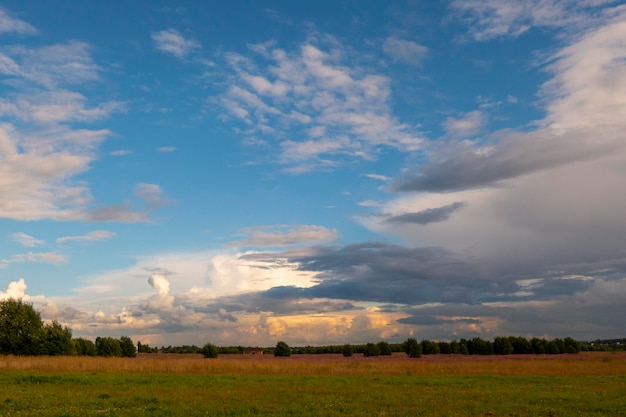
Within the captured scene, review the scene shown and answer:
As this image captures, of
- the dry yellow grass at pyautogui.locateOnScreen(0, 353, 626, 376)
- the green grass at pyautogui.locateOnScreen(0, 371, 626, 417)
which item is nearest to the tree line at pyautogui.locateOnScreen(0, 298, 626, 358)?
the dry yellow grass at pyautogui.locateOnScreen(0, 353, 626, 376)

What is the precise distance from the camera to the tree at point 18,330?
73938 millimetres

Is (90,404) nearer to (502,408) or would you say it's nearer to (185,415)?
(185,415)

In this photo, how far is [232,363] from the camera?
52406mm

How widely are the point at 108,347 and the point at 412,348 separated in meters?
58.6

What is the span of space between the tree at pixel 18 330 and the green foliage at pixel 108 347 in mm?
23626

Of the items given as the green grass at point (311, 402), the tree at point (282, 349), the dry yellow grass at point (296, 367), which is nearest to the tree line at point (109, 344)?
the tree at point (282, 349)

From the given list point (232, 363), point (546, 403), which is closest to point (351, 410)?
point (546, 403)

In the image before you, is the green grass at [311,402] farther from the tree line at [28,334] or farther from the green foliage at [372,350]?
the green foliage at [372,350]

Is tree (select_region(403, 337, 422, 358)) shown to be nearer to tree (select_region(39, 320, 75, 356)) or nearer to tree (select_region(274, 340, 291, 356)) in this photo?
tree (select_region(274, 340, 291, 356))

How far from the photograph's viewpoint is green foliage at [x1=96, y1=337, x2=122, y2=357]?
9775cm

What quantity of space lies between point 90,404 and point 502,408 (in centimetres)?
1866

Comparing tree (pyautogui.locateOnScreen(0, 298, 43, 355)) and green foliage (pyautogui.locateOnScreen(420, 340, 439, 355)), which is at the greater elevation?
tree (pyautogui.locateOnScreen(0, 298, 43, 355))

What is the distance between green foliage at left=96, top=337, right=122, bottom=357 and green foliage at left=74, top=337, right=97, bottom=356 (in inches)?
45.1

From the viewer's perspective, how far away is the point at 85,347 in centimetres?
10012
